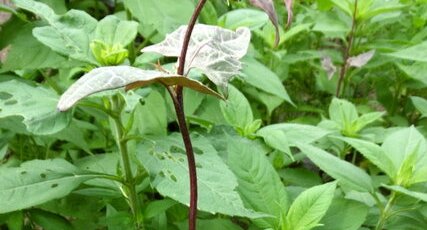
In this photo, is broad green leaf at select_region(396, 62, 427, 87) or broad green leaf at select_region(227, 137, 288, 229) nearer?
broad green leaf at select_region(227, 137, 288, 229)

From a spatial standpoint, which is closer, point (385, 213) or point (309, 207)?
point (309, 207)

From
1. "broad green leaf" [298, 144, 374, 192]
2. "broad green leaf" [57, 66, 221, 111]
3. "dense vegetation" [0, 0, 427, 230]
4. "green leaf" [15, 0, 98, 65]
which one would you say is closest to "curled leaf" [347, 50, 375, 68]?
"dense vegetation" [0, 0, 427, 230]

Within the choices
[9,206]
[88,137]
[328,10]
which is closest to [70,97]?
[9,206]

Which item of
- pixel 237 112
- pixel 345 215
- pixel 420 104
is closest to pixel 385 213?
pixel 345 215

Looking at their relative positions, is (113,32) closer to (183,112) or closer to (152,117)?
(152,117)

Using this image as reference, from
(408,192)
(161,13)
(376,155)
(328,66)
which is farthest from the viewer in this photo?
(328,66)

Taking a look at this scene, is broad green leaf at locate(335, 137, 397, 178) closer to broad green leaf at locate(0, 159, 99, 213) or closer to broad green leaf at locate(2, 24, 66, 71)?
broad green leaf at locate(0, 159, 99, 213)

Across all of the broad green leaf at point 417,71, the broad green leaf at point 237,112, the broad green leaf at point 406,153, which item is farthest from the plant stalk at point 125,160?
the broad green leaf at point 417,71

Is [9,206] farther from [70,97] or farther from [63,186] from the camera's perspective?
[70,97]
